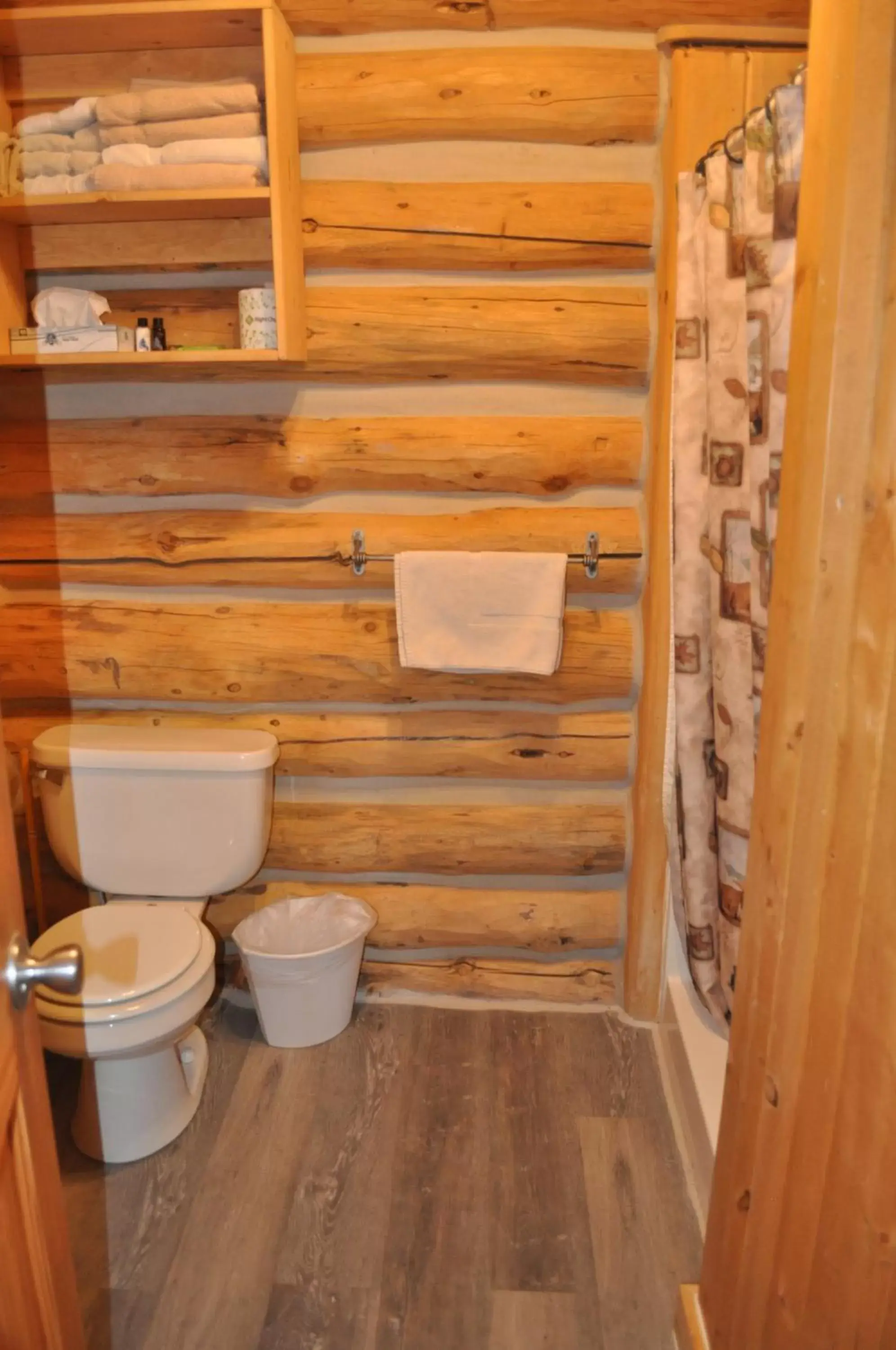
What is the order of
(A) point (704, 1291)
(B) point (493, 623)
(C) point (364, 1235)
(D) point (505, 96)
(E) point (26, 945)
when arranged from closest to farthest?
1. (E) point (26, 945)
2. (A) point (704, 1291)
3. (C) point (364, 1235)
4. (D) point (505, 96)
5. (B) point (493, 623)

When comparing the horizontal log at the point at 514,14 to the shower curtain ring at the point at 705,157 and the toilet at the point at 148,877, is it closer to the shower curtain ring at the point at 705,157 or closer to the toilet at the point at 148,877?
the shower curtain ring at the point at 705,157

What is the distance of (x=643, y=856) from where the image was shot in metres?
2.44

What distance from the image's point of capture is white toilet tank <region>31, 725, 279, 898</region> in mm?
2312

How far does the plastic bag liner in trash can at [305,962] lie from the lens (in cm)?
241

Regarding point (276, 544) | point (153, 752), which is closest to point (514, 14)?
point (276, 544)

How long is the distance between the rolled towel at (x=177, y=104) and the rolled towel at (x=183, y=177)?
4.0 inches

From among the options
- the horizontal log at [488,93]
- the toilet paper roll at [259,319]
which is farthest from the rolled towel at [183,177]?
the horizontal log at [488,93]

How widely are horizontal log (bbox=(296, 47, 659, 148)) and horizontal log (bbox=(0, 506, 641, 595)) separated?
2.74ft

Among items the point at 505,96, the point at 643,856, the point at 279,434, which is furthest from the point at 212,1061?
the point at 505,96

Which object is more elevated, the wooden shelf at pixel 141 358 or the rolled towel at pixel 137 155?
the rolled towel at pixel 137 155

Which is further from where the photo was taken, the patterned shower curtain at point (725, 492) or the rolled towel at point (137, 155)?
the rolled towel at point (137, 155)

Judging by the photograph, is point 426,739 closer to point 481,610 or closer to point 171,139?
point 481,610

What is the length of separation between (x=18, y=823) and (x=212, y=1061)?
2.53 feet

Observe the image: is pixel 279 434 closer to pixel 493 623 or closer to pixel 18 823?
pixel 493 623
